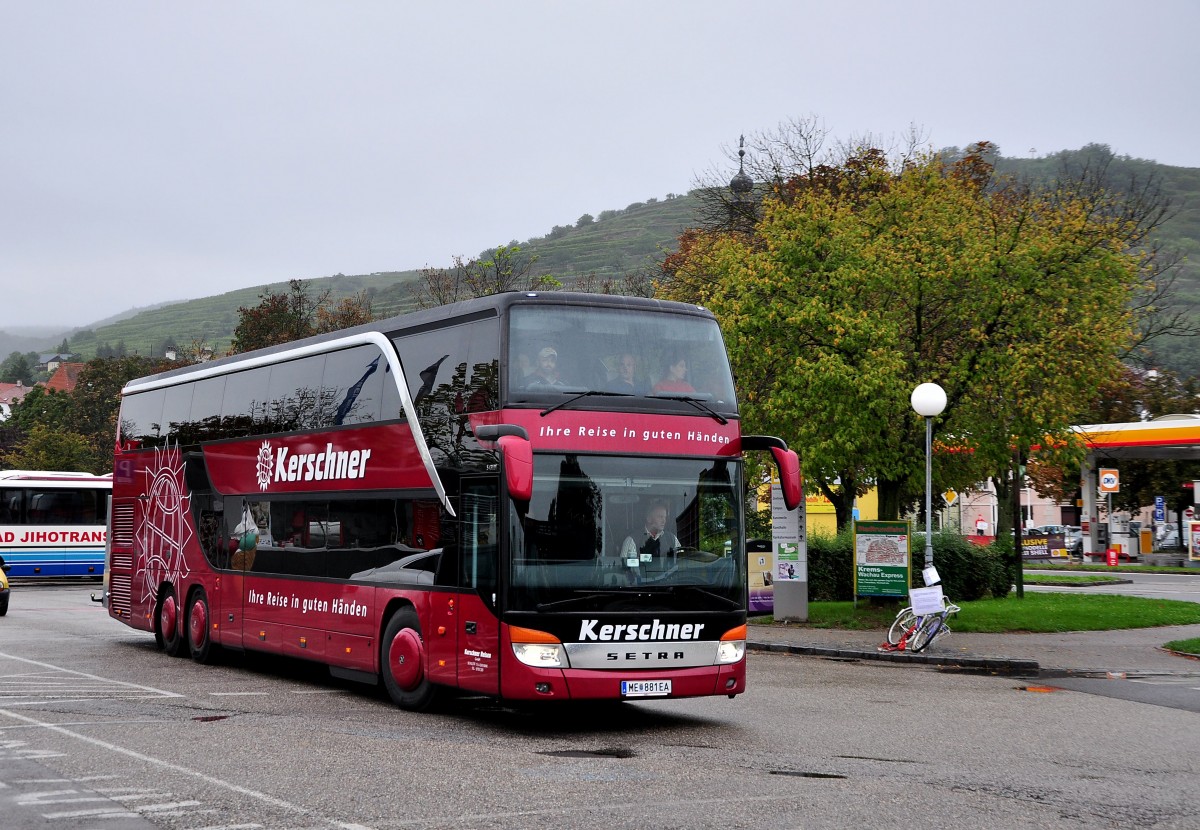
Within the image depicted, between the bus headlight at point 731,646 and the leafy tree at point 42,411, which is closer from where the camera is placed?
the bus headlight at point 731,646

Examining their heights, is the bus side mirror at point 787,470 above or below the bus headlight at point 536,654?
above

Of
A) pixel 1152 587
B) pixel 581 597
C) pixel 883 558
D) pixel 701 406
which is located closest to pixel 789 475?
pixel 701 406

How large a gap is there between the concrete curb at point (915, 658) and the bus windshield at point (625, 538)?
813 cm

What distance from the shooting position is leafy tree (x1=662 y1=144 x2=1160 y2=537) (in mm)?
23250

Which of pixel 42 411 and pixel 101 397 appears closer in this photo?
pixel 101 397

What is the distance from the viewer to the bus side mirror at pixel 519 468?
11.1 metres

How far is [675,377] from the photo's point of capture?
12.9 meters

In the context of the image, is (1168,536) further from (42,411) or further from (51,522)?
(42,411)

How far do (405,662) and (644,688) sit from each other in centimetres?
290

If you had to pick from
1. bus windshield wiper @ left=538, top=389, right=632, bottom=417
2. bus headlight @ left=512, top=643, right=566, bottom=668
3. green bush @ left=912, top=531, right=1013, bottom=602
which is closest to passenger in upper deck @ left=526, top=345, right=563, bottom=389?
bus windshield wiper @ left=538, top=389, right=632, bottom=417

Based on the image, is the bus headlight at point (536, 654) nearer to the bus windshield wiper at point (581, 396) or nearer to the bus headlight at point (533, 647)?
the bus headlight at point (533, 647)

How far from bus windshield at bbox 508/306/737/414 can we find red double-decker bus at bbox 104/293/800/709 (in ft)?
0.06

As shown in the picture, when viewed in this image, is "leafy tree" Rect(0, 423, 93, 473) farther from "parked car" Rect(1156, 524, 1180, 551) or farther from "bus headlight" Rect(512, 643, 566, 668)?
"bus headlight" Rect(512, 643, 566, 668)

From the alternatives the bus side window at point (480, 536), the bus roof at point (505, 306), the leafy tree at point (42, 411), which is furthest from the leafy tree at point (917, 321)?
the leafy tree at point (42, 411)
